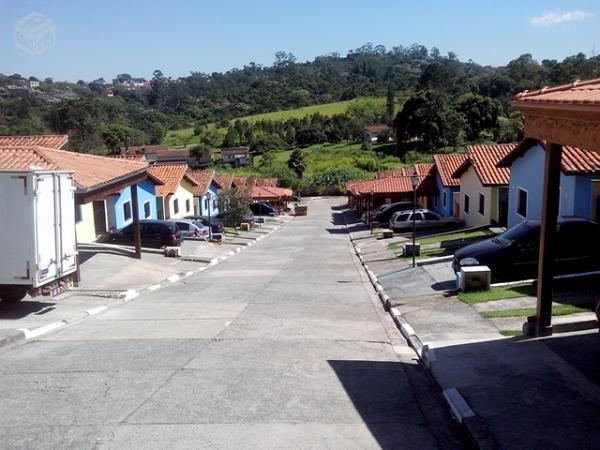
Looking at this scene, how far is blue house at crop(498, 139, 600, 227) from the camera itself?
17844 millimetres

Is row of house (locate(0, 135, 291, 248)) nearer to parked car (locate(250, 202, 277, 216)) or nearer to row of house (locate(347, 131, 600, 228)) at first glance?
parked car (locate(250, 202, 277, 216))

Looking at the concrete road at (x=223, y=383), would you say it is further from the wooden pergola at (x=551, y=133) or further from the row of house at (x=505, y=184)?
the row of house at (x=505, y=184)

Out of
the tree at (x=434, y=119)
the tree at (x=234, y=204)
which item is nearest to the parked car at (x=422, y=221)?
the tree at (x=234, y=204)

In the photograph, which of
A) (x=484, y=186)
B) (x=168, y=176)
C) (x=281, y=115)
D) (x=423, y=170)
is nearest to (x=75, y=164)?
(x=484, y=186)

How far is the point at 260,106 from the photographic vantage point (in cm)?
17638

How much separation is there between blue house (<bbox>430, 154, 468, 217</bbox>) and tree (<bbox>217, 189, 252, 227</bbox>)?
12467mm

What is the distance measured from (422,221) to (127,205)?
15772 mm

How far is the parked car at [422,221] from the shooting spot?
114 feet

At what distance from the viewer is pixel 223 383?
7.71 meters

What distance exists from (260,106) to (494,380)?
173 m

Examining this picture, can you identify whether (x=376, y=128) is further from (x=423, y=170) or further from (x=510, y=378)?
(x=510, y=378)

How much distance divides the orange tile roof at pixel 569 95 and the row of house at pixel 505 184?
9.41ft

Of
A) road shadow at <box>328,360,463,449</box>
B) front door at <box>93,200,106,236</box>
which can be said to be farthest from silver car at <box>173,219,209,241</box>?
road shadow at <box>328,360,463,449</box>

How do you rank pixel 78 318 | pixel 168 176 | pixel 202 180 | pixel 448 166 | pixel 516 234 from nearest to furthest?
1. pixel 78 318
2. pixel 516 234
3. pixel 448 166
4. pixel 168 176
5. pixel 202 180
